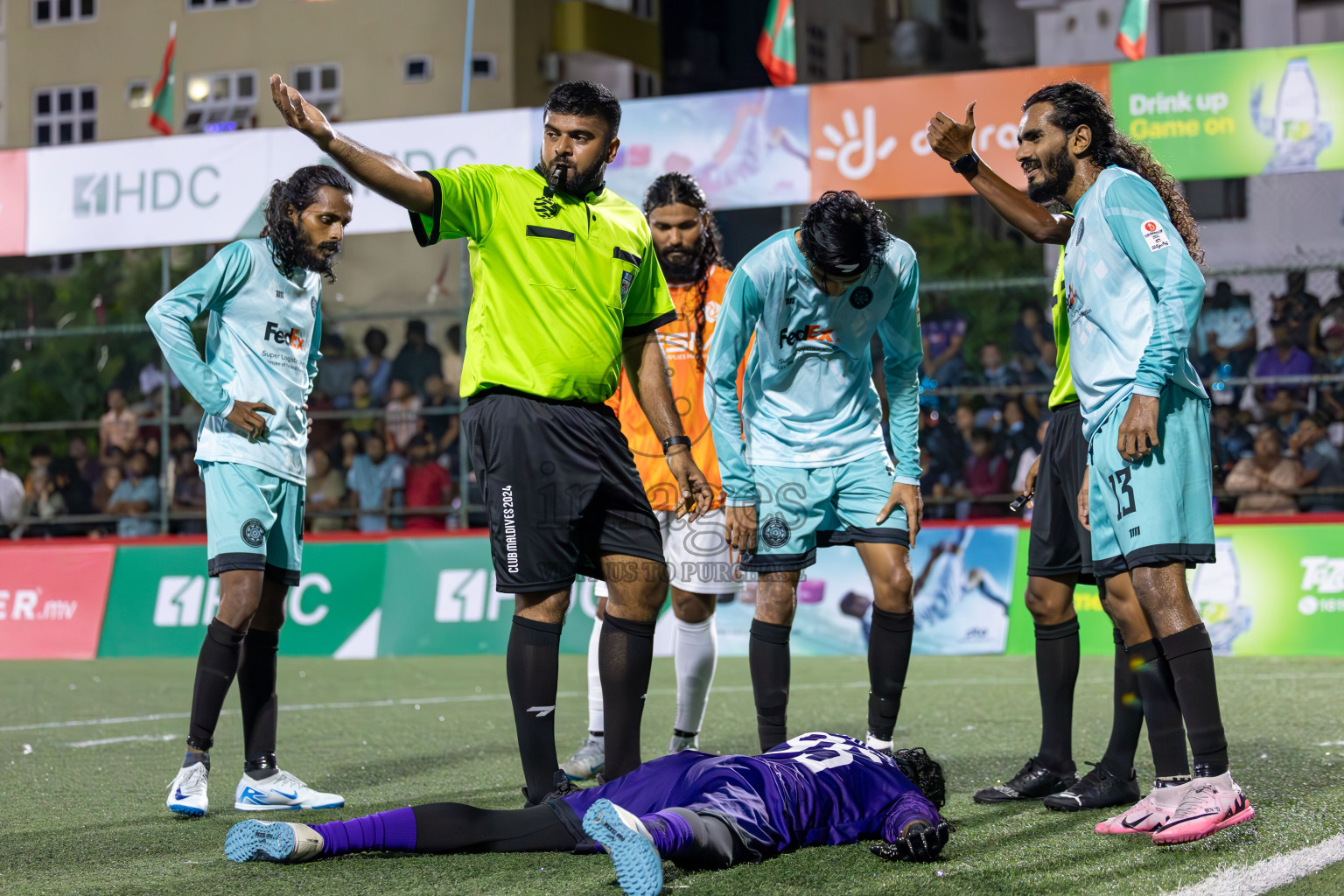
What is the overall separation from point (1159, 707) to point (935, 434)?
7.84 metres

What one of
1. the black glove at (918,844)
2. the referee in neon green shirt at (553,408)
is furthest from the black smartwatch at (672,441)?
the black glove at (918,844)

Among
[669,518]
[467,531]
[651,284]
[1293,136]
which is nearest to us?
[651,284]

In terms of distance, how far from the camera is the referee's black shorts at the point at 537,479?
4078 millimetres

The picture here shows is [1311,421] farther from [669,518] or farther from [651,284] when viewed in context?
[651,284]

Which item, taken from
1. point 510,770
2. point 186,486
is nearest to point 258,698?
point 510,770

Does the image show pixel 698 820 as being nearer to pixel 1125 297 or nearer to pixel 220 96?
pixel 1125 297

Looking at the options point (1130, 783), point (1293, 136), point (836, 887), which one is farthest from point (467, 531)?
point (836, 887)

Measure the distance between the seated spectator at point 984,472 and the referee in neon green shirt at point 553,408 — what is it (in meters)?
8.23

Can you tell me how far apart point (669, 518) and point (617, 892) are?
2.51 metres

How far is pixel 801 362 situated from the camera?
16.8 feet

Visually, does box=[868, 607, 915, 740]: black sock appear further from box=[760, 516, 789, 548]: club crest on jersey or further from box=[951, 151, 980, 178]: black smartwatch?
box=[951, 151, 980, 178]: black smartwatch

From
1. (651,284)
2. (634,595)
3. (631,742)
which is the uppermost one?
(651,284)

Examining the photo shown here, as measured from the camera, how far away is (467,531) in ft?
38.0

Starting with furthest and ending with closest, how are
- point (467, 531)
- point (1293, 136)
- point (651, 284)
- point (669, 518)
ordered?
point (467, 531)
point (1293, 136)
point (669, 518)
point (651, 284)
